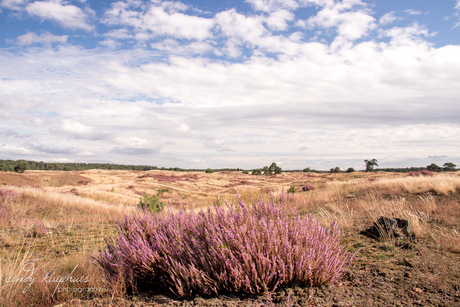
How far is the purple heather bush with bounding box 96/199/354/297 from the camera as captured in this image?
9.13 feet

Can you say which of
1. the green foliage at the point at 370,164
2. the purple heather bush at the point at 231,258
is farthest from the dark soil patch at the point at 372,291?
the green foliage at the point at 370,164

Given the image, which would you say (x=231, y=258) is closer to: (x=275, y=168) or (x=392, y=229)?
(x=392, y=229)

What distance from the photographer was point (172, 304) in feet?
8.82

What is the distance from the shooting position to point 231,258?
2746 mm

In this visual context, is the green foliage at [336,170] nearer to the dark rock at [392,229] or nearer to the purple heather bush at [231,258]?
the dark rock at [392,229]

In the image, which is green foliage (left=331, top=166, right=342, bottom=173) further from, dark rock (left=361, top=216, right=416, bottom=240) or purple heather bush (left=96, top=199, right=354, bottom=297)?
purple heather bush (left=96, top=199, right=354, bottom=297)

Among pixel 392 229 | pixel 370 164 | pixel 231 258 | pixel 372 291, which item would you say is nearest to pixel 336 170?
pixel 370 164

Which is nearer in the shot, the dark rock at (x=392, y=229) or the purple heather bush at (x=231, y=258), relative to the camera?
the purple heather bush at (x=231, y=258)

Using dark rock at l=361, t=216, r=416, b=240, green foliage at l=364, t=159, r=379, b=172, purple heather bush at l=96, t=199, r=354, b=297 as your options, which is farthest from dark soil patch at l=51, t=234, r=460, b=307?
green foliage at l=364, t=159, r=379, b=172

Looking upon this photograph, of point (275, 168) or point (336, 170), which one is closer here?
point (336, 170)

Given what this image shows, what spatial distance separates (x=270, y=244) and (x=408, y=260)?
2.47 m

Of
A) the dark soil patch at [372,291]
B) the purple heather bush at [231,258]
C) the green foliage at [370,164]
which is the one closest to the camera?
the dark soil patch at [372,291]

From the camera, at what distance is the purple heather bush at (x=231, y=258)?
278 centimetres

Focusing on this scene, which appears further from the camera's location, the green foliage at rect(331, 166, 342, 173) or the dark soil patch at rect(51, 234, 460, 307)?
the green foliage at rect(331, 166, 342, 173)
